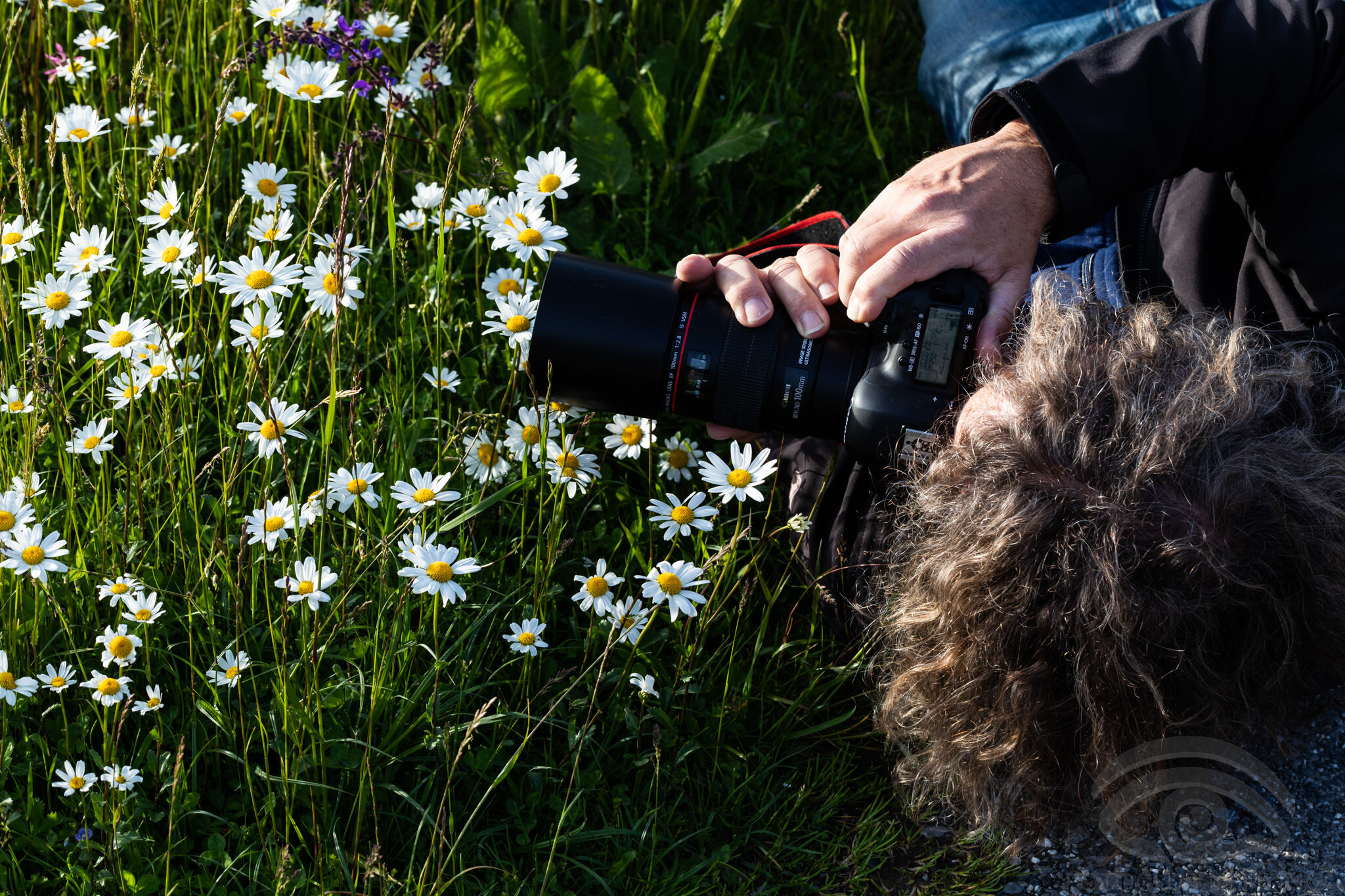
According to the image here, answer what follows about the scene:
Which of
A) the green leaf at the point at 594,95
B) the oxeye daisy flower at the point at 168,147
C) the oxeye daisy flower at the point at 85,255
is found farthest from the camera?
the green leaf at the point at 594,95

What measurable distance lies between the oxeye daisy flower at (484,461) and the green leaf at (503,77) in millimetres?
935

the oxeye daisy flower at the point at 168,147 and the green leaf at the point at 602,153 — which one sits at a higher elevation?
the green leaf at the point at 602,153

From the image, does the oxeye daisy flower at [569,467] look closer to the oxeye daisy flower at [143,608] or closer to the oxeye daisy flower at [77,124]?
the oxeye daisy flower at [143,608]

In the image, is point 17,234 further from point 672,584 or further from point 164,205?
point 672,584

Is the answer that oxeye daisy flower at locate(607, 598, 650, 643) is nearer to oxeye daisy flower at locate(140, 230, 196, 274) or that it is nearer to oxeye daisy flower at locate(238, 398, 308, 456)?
oxeye daisy flower at locate(238, 398, 308, 456)

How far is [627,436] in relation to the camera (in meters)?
1.96

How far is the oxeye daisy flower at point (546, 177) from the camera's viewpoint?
1.88m

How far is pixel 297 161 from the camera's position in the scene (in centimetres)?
244

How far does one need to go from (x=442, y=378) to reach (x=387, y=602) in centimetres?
49

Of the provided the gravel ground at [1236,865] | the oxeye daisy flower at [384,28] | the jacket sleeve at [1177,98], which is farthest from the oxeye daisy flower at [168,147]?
the gravel ground at [1236,865]

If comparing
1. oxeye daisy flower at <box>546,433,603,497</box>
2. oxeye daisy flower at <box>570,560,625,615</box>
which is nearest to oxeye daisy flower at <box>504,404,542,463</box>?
oxeye daisy flower at <box>546,433,603,497</box>

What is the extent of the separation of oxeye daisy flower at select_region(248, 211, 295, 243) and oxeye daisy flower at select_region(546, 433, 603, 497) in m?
0.59

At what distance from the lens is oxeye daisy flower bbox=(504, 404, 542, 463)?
1840 mm

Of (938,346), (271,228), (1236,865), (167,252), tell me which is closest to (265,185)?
(271,228)
